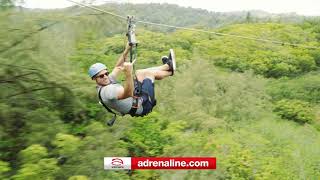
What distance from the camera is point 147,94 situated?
485 centimetres

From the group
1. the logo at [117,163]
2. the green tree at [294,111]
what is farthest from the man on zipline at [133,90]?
the green tree at [294,111]

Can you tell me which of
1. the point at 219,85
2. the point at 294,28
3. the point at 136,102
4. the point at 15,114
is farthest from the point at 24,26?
the point at 294,28

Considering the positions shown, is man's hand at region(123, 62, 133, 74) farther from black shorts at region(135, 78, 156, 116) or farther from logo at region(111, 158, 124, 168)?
logo at region(111, 158, 124, 168)

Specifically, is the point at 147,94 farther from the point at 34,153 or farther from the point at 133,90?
the point at 34,153

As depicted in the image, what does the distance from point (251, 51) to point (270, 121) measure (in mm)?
12188

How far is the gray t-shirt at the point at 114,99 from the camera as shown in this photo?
4746 millimetres

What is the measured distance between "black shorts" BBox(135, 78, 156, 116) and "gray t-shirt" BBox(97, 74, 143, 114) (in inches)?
1.8

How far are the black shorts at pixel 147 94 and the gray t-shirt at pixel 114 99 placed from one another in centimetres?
5

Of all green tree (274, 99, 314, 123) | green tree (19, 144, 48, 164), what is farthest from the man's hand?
green tree (274, 99, 314, 123)

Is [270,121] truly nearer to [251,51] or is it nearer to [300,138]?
[300,138]

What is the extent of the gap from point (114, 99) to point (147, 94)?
334 millimetres

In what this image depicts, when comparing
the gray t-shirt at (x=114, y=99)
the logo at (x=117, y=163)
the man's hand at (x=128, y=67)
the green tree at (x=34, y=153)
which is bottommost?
the logo at (x=117, y=163)

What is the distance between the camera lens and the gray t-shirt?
4.75m

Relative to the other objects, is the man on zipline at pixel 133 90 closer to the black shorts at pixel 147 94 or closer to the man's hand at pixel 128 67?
the black shorts at pixel 147 94
